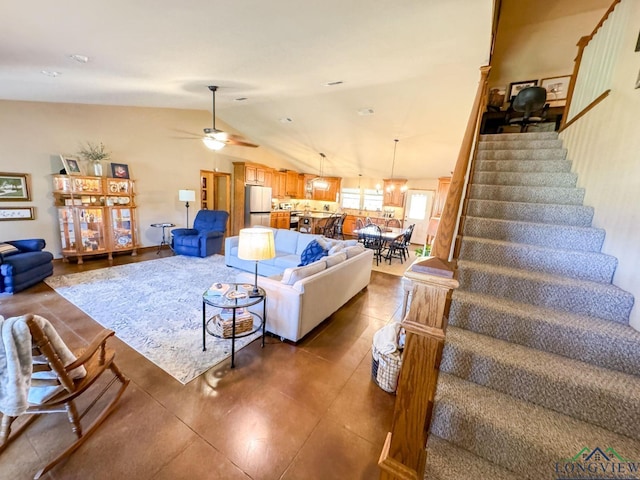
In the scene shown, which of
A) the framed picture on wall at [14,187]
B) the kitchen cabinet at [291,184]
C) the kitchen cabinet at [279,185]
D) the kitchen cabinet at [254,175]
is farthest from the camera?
the kitchen cabinet at [291,184]

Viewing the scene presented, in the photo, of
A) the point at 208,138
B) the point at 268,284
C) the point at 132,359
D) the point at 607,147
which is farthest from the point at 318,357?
the point at 208,138

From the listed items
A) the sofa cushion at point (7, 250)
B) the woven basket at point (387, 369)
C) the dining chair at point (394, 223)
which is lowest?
the woven basket at point (387, 369)

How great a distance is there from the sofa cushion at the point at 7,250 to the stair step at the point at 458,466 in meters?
5.56

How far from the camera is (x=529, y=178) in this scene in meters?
2.55

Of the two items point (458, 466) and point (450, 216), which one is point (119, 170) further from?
point (458, 466)

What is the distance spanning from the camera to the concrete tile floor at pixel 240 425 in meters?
1.50

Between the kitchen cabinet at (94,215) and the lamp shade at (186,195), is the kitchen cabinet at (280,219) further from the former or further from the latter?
the kitchen cabinet at (94,215)

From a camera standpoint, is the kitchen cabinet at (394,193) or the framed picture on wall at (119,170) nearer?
the framed picture on wall at (119,170)

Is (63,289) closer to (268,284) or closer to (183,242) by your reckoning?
(183,242)

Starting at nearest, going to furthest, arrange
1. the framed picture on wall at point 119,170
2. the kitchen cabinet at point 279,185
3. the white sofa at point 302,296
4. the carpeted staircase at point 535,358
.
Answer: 1. the carpeted staircase at point 535,358
2. the white sofa at point 302,296
3. the framed picture on wall at point 119,170
4. the kitchen cabinet at point 279,185

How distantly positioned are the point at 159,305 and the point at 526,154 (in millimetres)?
4872

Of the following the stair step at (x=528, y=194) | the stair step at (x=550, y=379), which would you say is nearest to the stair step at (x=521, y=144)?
the stair step at (x=528, y=194)

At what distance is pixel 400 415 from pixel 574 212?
7.16 feet

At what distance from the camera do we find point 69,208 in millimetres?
4895
